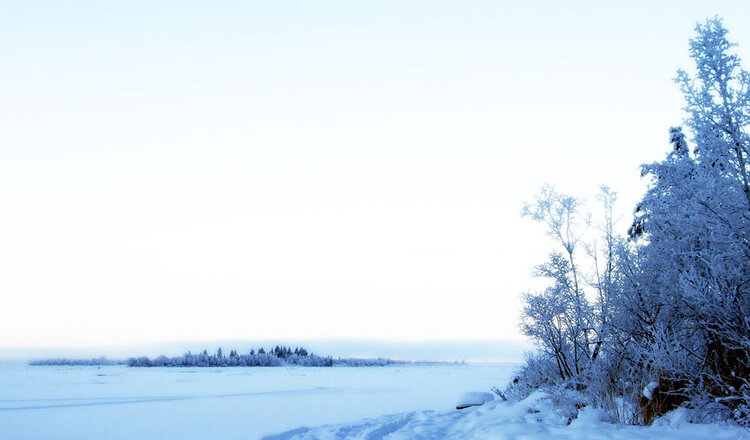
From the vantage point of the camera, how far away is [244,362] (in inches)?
2805

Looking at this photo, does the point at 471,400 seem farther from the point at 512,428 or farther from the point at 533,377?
the point at 512,428

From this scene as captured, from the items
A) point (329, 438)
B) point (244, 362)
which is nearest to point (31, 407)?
point (329, 438)

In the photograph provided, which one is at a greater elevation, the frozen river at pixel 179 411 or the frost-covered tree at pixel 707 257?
the frost-covered tree at pixel 707 257

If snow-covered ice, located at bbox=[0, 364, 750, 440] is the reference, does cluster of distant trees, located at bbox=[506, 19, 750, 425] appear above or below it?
above

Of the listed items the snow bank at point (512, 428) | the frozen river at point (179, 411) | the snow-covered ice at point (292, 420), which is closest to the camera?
the snow bank at point (512, 428)

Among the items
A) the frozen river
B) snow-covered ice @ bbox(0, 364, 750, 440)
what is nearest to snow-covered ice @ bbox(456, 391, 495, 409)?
the frozen river

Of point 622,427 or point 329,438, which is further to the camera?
point 329,438

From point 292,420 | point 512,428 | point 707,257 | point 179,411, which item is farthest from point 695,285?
point 179,411

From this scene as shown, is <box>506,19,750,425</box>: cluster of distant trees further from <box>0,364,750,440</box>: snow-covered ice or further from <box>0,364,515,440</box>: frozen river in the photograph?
<box>0,364,515,440</box>: frozen river

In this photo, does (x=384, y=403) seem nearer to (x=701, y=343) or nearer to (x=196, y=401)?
(x=196, y=401)

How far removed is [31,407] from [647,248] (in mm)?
17620

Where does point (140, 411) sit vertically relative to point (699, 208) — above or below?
below

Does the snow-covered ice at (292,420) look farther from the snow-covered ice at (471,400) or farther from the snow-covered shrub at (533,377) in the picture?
the snow-covered shrub at (533,377)

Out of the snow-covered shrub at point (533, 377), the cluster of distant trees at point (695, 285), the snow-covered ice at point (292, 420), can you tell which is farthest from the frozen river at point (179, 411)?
the cluster of distant trees at point (695, 285)
